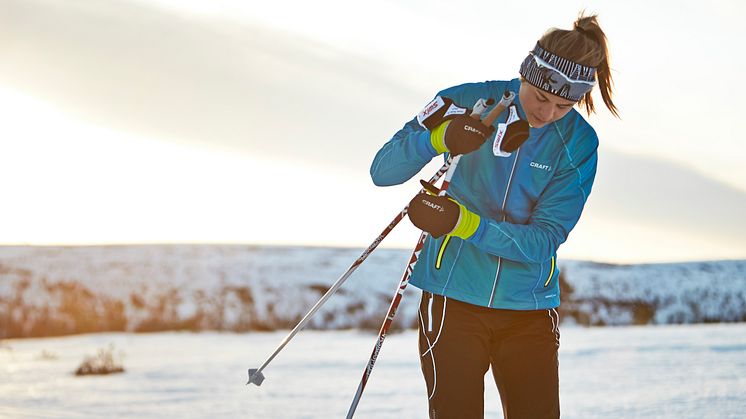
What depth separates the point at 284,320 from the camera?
31.9 ft

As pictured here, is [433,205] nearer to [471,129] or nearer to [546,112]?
[471,129]

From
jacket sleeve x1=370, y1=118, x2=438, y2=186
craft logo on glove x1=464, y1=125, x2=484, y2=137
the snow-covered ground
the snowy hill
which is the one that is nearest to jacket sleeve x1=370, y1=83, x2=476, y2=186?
jacket sleeve x1=370, y1=118, x2=438, y2=186

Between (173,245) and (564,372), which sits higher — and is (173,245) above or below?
above

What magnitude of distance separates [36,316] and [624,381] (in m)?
6.39

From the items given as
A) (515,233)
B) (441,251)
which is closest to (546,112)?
(515,233)

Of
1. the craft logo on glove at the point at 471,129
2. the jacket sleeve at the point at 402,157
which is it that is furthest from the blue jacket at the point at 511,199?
the craft logo on glove at the point at 471,129

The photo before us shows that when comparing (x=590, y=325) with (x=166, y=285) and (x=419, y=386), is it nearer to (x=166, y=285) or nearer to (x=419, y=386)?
(x=419, y=386)

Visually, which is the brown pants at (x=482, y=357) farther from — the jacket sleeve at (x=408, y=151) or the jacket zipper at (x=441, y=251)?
the jacket sleeve at (x=408, y=151)

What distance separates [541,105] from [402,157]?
451 millimetres

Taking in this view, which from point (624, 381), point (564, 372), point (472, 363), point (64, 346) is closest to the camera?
point (472, 363)

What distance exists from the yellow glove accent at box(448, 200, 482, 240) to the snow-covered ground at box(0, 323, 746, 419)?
3.12 m

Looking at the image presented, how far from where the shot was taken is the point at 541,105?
2.67 meters

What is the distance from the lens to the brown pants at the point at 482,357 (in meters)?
2.60

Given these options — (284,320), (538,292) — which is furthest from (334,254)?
(538,292)
